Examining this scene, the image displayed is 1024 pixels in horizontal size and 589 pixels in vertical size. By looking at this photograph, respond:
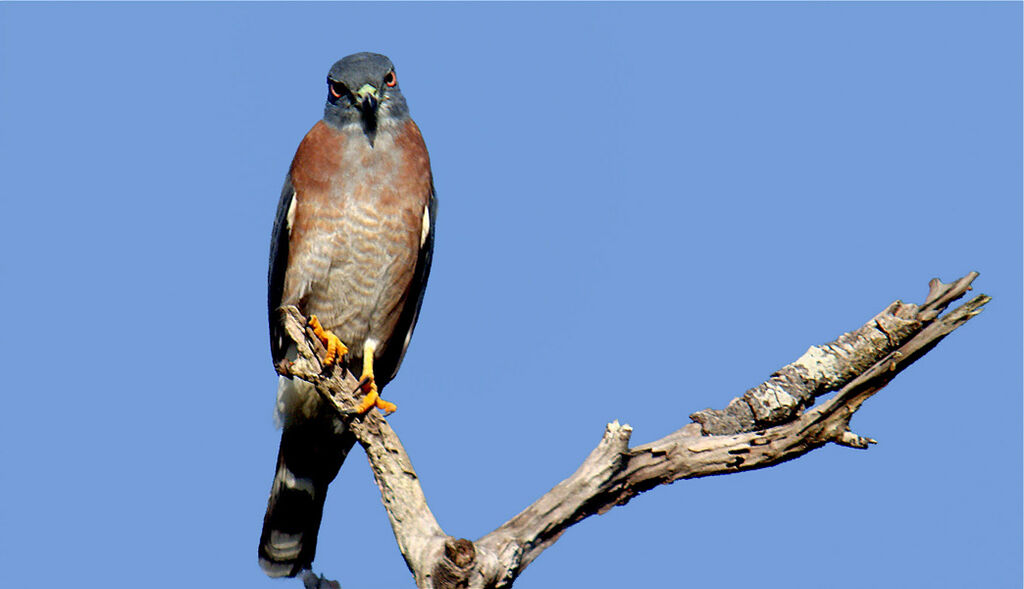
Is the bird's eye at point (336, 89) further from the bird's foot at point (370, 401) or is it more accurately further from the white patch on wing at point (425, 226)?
the bird's foot at point (370, 401)

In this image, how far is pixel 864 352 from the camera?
15.7 ft

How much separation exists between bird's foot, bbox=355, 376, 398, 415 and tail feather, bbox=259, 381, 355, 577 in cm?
73

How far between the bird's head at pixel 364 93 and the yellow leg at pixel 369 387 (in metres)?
1.37

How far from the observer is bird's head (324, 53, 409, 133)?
5.94m

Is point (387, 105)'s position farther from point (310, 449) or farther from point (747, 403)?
point (747, 403)

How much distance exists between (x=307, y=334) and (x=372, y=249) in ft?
2.38

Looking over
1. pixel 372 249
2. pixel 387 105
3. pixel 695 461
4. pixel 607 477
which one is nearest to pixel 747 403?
pixel 695 461

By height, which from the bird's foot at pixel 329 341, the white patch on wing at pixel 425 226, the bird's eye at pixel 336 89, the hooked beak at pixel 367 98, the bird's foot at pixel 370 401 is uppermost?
the bird's eye at pixel 336 89

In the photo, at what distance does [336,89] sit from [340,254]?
3.38 ft

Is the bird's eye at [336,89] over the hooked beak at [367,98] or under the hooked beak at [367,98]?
over

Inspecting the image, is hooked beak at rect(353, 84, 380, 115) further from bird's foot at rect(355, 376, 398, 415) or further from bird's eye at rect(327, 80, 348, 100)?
bird's foot at rect(355, 376, 398, 415)

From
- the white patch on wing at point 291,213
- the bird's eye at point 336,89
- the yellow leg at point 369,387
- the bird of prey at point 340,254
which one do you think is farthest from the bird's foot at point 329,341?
the bird's eye at point 336,89

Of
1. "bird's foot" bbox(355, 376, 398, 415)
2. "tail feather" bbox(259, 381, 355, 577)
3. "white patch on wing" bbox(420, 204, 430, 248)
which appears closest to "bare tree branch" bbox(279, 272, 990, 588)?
"bird's foot" bbox(355, 376, 398, 415)

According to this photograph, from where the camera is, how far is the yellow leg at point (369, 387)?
514 centimetres
